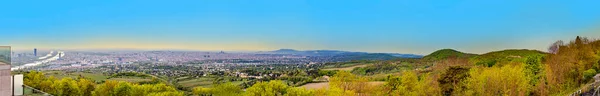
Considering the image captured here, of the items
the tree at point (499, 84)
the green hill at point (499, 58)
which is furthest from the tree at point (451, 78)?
the green hill at point (499, 58)

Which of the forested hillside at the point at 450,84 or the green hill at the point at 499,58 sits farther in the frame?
the green hill at the point at 499,58

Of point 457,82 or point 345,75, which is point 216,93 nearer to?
point 345,75

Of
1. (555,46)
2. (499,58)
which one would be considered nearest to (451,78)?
(555,46)

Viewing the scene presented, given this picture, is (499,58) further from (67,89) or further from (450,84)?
(67,89)

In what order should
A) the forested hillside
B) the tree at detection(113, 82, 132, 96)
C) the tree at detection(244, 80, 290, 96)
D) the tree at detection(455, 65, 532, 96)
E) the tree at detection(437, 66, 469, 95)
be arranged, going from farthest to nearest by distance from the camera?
the tree at detection(437, 66, 469, 95), the tree at detection(113, 82, 132, 96), the tree at detection(244, 80, 290, 96), the forested hillside, the tree at detection(455, 65, 532, 96)

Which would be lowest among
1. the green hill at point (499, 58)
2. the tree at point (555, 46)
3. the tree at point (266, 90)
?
the tree at point (266, 90)

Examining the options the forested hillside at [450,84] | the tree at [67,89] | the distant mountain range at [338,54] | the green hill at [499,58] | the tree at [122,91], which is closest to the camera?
the forested hillside at [450,84]

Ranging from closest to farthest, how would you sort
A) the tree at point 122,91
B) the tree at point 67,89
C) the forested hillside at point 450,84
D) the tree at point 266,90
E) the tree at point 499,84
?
the tree at point 499,84 < the forested hillside at point 450,84 < the tree at point 266,90 < the tree at point 122,91 < the tree at point 67,89

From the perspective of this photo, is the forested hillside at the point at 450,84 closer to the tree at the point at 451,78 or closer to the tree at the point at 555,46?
the tree at the point at 451,78

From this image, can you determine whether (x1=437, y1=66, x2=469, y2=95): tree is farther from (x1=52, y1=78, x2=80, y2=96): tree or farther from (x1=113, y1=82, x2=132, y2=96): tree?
(x1=52, y1=78, x2=80, y2=96): tree

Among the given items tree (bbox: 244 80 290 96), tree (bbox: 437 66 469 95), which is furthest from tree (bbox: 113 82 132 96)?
tree (bbox: 437 66 469 95)

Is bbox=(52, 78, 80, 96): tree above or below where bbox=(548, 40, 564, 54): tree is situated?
below
